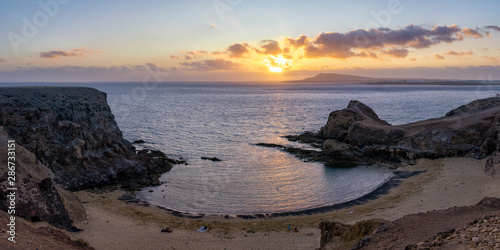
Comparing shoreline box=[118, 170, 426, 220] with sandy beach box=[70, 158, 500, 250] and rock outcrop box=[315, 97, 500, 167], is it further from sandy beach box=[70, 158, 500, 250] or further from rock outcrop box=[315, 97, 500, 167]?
rock outcrop box=[315, 97, 500, 167]

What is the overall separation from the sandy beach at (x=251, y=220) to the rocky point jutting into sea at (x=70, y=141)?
229 cm

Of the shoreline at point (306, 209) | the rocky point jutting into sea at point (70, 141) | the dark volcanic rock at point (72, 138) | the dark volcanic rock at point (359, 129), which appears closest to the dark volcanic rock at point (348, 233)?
the shoreline at point (306, 209)

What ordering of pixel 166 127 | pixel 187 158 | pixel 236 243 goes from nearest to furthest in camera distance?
1. pixel 236 243
2. pixel 187 158
3. pixel 166 127

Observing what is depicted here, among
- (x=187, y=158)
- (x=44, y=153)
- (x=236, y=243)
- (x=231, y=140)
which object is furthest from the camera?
(x=231, y=140)

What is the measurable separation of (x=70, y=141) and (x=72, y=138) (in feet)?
1.49

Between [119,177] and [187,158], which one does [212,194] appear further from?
[187,158]

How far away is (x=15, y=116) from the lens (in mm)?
26844

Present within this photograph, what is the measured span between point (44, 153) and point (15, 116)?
3.72 meters

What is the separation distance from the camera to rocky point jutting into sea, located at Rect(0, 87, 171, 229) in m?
26.0

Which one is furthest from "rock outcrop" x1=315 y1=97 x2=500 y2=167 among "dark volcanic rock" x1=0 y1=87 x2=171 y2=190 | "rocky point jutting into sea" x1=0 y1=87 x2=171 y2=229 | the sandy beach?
"rocky point jutting into sea" x1=0 y1=87 x2=171 y2=229

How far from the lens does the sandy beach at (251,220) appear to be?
60.0 feet

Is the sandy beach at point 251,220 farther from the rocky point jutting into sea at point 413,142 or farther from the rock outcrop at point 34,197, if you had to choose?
the rocky point jutting into sea at point 413,142

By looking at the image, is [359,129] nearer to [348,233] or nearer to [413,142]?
[413,142]

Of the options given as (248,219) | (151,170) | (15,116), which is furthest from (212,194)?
(15,116)
